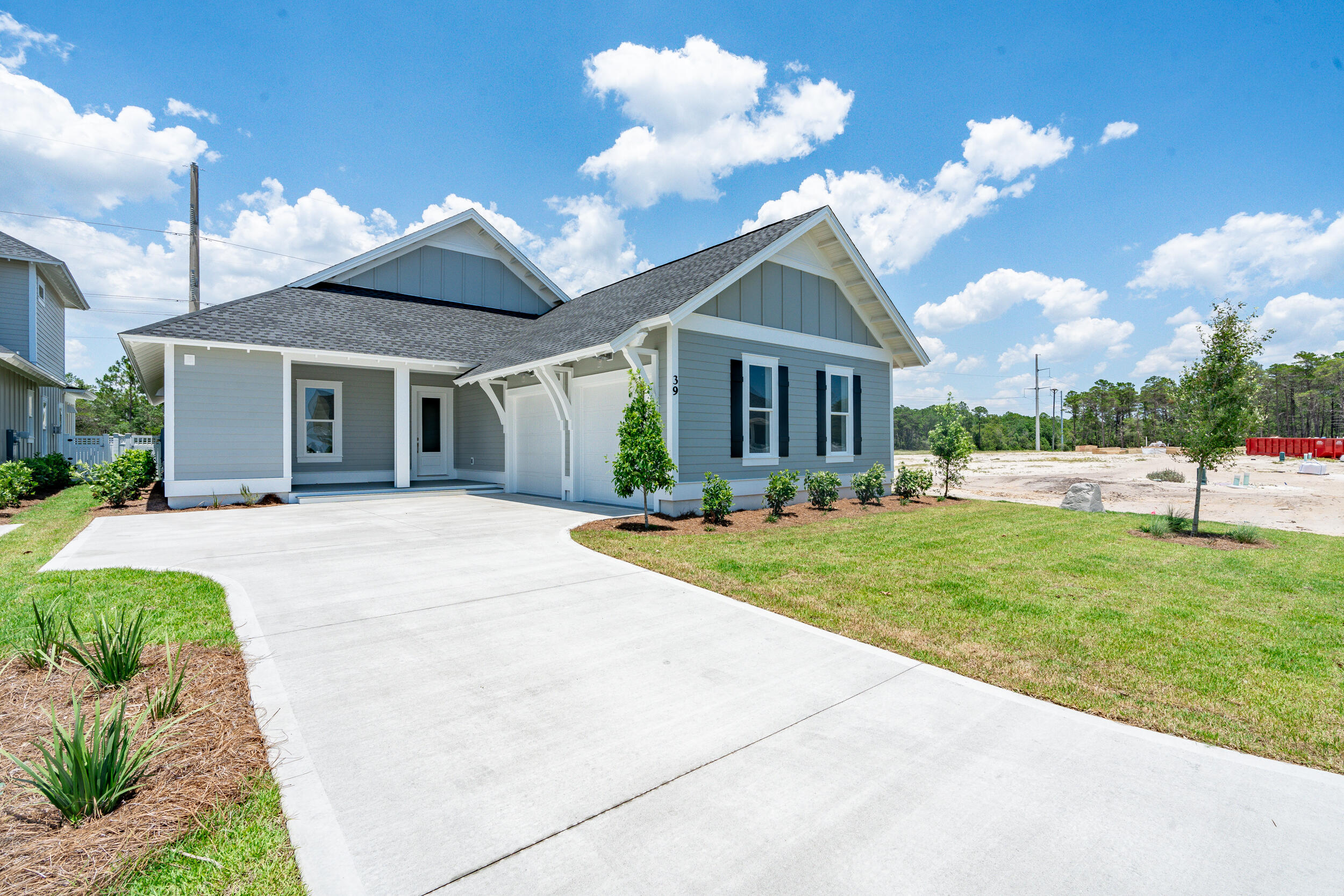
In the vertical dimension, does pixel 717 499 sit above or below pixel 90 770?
above

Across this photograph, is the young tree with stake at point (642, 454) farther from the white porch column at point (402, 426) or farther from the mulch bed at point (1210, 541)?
the mulch bed at point (1210, 541)

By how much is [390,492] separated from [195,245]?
37.5ft

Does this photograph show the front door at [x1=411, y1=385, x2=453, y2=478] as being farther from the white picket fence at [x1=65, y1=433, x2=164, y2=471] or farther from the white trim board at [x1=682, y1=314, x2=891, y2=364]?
the white picket fence at [x1=65, y1=433, x2=164, y2=471]

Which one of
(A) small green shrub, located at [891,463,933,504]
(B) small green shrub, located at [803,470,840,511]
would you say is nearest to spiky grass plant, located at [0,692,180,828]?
(B) small green shrub, located at [803,470,840,511]

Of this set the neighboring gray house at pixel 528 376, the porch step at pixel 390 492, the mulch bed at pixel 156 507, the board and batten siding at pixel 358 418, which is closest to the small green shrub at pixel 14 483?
the mulch bed at pixel 156 507

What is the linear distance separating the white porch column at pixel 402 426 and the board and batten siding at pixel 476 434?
218 centimetres

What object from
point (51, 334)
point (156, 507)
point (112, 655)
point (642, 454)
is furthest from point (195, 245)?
point (112, 655)

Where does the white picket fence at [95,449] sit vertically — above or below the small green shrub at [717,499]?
above

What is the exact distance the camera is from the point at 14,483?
11539 millimetres

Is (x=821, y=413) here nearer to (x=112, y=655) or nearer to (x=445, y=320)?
(x=445, y=320)

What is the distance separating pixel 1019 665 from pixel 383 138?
53.8 feet

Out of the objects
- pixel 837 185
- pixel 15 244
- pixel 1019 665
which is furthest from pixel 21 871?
pixel 15 244

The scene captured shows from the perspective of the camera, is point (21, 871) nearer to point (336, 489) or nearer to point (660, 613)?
point (660, 613)

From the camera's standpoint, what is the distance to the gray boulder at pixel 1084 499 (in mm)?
12766
